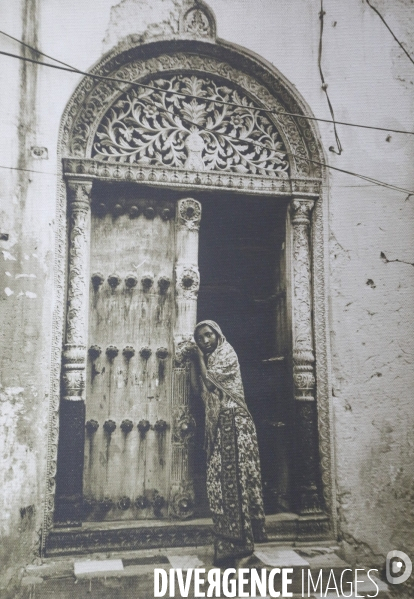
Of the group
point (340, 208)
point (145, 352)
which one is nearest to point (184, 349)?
point (145, 352)

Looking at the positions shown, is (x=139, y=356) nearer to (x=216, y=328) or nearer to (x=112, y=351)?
(x=112, y=351)

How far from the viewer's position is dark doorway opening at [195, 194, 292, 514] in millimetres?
3061

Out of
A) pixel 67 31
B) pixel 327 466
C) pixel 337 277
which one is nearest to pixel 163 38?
pixel 67 31

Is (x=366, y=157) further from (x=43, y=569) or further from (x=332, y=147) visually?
(x=43, y=569)

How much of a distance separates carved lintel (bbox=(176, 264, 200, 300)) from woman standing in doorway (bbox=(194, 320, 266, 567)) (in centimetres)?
19

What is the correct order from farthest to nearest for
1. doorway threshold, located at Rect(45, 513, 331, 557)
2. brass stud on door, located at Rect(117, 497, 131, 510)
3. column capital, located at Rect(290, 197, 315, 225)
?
column capital, located at Rect(290, 197, 315, 225), brass stud on door, located at Rect(117, 497, 131, 510), doorway threshold, located at Rect(45, 513, 331, 557)

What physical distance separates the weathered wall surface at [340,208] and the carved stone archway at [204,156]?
0.24 ft

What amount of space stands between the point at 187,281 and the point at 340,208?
3.11 ft

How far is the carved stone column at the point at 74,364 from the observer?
9.07ft

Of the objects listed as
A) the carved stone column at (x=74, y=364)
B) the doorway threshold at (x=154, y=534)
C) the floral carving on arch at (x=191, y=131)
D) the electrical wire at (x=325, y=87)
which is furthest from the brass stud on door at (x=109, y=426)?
the electrical wire at (x=325, y=87)

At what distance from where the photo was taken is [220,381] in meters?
2.91

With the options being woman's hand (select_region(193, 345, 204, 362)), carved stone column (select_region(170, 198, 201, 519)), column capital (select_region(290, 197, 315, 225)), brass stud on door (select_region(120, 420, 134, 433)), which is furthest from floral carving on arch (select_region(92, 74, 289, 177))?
brass stud on door (select_region(120, 420, 134, 433))

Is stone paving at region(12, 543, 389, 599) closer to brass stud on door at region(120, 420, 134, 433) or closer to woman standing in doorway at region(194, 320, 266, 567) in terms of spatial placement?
woman standing in doorway at region(194, 320, 266, 567)

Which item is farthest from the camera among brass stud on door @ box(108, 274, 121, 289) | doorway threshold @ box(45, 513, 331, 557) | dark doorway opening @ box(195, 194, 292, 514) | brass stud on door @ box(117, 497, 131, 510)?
dark doorway opening @ box(195, 194, 292, 514)
